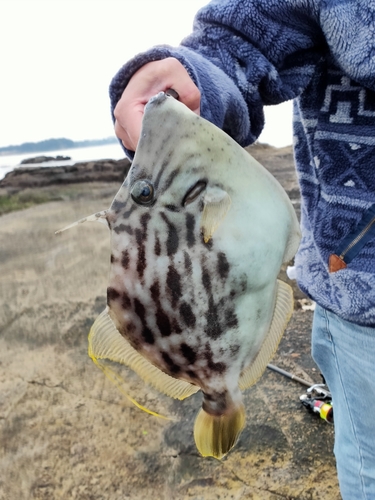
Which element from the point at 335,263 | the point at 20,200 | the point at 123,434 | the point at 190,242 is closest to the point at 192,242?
the point at 190,242

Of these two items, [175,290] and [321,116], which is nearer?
[175,290]

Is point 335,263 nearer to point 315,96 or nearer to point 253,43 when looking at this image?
point 315,96

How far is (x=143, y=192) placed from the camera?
0.79 metres

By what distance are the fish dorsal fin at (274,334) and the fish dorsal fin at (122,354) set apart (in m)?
0.12

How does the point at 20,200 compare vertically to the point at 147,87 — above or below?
below

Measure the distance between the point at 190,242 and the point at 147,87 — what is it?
31 centimetres

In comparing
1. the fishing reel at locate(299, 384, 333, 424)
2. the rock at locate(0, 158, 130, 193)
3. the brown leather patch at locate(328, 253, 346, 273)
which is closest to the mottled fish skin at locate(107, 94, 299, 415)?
the brown leather patch at locate(328, 253, 346, 273)

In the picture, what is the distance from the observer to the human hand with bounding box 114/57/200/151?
82cm

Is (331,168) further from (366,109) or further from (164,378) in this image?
(164,378)

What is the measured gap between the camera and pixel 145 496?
207 cm

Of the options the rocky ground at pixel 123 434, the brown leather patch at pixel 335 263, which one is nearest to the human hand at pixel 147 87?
the brown leather patch at pixel 335 263

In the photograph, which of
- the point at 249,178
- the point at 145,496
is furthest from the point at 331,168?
the point at 145,496

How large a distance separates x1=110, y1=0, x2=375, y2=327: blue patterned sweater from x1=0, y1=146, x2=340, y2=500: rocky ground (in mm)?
1235

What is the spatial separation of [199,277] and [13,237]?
6755 millimetres
